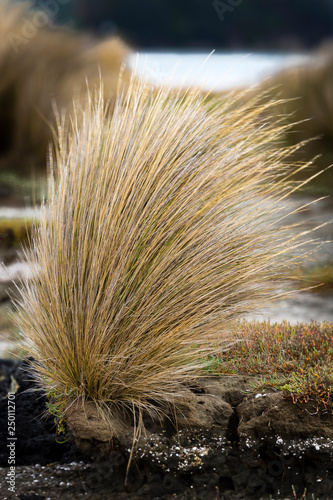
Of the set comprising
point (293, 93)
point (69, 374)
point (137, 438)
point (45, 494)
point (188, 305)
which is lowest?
point (45, 494)

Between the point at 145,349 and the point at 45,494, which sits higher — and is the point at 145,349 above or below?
above

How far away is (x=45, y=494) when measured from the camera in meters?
2.45

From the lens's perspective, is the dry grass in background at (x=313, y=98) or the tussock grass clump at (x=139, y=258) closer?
the tussock grass clump at (x=139, y=258)

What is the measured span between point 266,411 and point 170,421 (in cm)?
46

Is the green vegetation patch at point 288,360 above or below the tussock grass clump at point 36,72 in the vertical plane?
below

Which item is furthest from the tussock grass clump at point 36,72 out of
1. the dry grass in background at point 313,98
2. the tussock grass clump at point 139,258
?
the tussock grass clump at point 139,258

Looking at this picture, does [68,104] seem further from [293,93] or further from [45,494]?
[45,494]

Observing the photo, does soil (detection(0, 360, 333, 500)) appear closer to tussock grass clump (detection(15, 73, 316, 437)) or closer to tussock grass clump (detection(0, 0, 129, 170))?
tussock grass clump (detection(15, 73, 316, 437))

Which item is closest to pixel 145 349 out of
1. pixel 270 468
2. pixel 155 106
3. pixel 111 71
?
pixel 270 468

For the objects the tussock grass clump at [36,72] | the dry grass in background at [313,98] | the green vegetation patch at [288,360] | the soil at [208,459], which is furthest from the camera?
the dry grass in background at [313,98]

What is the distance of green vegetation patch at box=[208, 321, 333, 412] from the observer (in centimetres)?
261

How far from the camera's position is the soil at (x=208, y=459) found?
2.45 metres

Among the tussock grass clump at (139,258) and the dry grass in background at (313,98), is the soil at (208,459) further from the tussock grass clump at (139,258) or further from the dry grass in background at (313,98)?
the dry grass in background at (313,98)

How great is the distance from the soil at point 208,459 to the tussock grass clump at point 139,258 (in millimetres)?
126
